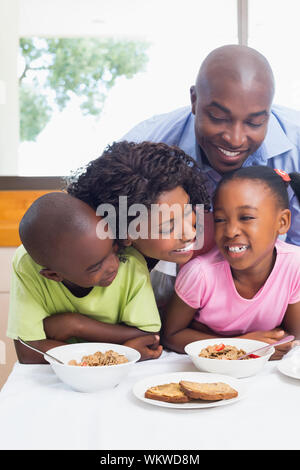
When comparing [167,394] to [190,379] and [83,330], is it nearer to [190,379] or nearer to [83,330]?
[190,379]

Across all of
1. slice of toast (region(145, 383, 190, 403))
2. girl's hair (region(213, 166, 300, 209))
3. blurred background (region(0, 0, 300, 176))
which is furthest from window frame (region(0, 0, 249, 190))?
slice of toast (region(145, 383, 190, 403))

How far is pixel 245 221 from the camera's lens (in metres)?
1.09

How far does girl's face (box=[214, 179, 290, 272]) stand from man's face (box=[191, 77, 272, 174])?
0.13 metres

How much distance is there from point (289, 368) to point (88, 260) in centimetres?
42

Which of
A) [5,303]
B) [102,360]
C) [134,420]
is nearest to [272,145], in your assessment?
[102,360]

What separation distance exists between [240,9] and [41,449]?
8.18 ft

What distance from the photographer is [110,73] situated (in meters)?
3.62

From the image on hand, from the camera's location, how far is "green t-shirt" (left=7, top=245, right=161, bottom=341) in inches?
42.1

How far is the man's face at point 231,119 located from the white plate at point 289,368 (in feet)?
1.54

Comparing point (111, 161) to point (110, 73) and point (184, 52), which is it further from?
point (110, 73)

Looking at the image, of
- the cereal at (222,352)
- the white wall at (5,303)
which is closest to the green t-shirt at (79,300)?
the cereal at (222,352)

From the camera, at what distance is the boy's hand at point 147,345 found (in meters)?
1.07

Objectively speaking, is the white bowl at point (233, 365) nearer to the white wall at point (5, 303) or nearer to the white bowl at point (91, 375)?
the white bowl at point (91, 375)
